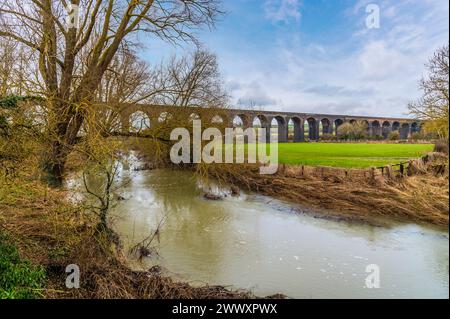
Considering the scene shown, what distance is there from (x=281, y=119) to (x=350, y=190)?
55.9 meters

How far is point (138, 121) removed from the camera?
10742 mm

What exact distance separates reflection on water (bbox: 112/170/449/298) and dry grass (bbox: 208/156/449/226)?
2.81 ft

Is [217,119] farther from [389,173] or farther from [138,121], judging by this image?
[389,173]

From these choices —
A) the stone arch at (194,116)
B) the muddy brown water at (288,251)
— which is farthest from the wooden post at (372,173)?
the stone arch at (194,116)

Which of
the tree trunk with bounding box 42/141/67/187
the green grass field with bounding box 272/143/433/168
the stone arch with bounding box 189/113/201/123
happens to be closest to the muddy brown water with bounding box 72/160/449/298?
the tree trunk with bounding box 42/141/67/187

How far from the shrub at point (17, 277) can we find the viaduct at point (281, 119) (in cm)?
472

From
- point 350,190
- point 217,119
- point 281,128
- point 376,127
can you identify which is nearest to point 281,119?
point 281,128

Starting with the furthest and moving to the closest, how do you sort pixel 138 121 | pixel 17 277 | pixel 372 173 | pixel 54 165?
1. pixel 372 173
2. pixel 138 121
3. pixel 54 165
4. pixel 17 277

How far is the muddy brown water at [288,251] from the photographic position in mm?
5215

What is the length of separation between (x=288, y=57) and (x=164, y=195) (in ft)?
27.9

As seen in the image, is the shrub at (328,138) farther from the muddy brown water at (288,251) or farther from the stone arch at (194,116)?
the muddy brown water at (288,251)

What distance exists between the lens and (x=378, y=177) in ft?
39.4
